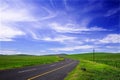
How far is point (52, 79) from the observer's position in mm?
17547

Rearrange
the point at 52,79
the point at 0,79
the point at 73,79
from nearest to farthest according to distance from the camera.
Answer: the point at 0,79, the point at 52,79, the point at 73,79

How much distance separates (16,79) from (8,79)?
0.61 metres

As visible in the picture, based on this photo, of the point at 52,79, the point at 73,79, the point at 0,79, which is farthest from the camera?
the point at 73,79

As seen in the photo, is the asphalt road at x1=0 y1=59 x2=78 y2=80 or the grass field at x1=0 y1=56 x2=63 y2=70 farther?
the grass field at x1=0 y1=56 x2=63 y2=70

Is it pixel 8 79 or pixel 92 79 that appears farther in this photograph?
pixel 92 79

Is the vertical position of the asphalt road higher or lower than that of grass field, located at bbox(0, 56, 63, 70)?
lower

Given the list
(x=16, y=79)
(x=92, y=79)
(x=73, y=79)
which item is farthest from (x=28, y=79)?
(x=92, y=79)

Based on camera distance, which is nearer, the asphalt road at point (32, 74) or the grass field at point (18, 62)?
the asphalt road at point (32, 74)

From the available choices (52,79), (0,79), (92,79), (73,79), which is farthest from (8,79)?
(92,79)

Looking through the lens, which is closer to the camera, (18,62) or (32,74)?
(32,74)

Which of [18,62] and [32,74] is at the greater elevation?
[18,62]

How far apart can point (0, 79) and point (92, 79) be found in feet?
28.3

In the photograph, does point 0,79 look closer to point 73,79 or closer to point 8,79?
point 8,79

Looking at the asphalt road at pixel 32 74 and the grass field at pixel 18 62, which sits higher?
the grass field at pixel 18 62
